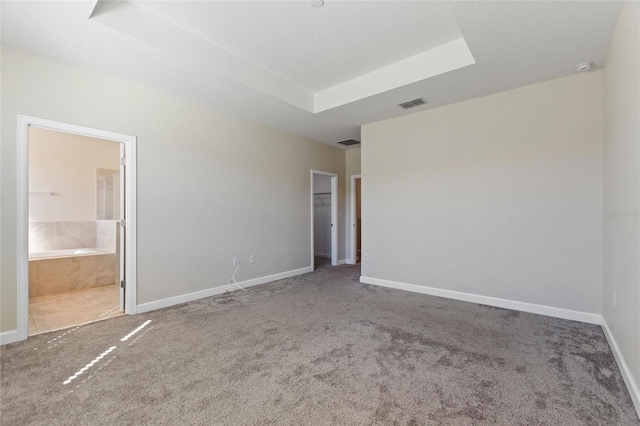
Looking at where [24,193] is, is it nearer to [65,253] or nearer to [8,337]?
[8,337]

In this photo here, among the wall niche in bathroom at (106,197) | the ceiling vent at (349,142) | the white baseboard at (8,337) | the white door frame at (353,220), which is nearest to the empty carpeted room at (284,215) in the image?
the white baseboard at (8,337)

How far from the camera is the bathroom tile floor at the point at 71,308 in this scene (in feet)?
9.81

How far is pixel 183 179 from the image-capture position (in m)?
3.71

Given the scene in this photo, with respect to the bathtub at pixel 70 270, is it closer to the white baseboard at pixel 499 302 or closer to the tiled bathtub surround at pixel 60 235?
the tiled bathtub surround at pixel 60 235

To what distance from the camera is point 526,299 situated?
3.33 meters

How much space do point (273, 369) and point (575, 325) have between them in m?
3.02

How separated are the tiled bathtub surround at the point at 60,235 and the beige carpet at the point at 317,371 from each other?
9.16 feet

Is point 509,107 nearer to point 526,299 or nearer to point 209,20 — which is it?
point 526,299

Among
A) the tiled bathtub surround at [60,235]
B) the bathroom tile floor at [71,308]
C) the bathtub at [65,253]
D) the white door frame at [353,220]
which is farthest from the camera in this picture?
the white door frame at [353,220]

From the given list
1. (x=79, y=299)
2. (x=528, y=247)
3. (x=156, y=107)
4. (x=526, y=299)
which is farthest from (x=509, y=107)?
(x=79, y=299)

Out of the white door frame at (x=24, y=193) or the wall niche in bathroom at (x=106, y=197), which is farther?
the wall niche in bathroom at (x=106, y=197)

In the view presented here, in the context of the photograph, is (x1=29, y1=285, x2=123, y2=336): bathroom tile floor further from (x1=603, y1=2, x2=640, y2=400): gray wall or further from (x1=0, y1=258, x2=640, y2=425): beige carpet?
(x1=603, y1=2, x2=640, y2=400): gray wall

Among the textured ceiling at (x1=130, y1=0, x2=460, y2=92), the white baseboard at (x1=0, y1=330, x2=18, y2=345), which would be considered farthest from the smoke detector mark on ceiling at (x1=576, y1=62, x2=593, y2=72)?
the white baseboard at (x1=0, y1=330, x2=18, y2=345)

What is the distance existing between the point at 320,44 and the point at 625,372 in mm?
3550
